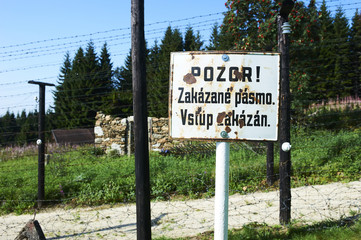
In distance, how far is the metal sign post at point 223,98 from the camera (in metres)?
2.19

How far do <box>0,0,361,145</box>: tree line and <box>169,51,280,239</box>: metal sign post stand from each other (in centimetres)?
546

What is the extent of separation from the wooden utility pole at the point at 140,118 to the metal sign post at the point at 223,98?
66 centimetres

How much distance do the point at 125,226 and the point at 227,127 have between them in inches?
130

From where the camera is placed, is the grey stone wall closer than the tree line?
No

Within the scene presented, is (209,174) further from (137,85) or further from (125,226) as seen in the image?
(137,85)

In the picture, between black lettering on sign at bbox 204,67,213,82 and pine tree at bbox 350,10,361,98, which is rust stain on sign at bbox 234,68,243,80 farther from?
pine tree at bbox 350,10,361,98

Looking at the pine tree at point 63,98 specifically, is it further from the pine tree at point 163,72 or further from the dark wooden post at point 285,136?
the dark wooden post at point 285,136

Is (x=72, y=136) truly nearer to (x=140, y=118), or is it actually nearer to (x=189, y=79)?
(x=140, y=118)

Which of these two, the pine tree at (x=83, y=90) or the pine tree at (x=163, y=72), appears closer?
the pine tree at (x=163, y=72)

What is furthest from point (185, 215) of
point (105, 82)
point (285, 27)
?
point (105, 82)

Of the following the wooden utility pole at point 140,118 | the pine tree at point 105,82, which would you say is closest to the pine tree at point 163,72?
the pine tree at point 105,82

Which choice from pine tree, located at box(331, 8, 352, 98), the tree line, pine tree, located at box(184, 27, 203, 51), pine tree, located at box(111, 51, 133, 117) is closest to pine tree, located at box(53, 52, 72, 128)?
the tree line

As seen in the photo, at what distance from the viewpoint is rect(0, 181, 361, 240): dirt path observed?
14.1 feet

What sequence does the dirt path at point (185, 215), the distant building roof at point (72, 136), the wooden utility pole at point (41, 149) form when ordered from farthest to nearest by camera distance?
the distant building roof at point (72, 136) < the wooden utility pole at point (41, 149) < the dirt path at point (185, 215)
